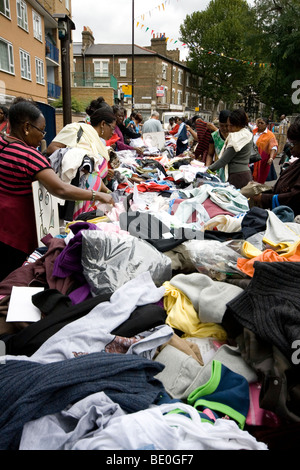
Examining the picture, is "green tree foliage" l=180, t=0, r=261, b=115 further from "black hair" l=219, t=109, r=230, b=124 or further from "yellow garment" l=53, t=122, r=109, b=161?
"yellow garment" l=53, t=122, r=109, b=161

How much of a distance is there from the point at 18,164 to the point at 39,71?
24.2 metres

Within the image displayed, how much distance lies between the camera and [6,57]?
18391 millimetres

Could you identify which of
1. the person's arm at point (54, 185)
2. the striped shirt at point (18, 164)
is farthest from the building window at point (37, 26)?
the person's arm at point (54, 185)

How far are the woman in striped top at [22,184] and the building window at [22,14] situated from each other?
2129 centimetres

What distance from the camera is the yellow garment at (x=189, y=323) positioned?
1.56 metres

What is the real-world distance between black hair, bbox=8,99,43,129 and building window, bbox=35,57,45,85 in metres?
23.2

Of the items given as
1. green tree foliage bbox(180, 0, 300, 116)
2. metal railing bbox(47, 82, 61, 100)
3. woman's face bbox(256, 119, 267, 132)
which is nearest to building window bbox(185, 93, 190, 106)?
green tree foliage bbox(180, 0, 300, 116)

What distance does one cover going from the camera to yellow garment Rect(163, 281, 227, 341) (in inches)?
61.5

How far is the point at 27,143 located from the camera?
8.98ft

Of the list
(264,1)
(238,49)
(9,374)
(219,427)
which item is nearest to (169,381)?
(219,427)

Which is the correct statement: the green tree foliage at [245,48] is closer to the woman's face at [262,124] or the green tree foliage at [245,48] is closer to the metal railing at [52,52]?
the woman's face at [262,124]

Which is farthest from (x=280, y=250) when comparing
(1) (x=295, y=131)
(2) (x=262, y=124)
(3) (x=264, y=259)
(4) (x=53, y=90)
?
(4) (x=53, y=90)

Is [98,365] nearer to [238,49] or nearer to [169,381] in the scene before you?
[169,381]

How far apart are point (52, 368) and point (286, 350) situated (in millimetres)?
815
